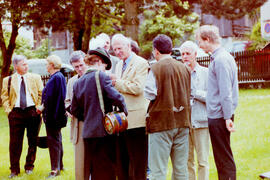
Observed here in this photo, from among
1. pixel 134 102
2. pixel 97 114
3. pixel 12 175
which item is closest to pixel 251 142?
pixel 134 102

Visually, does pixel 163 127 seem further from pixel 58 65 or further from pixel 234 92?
pixel 58 65

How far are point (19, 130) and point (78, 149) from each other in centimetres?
272

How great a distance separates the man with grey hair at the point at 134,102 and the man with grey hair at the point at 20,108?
2.62 meters

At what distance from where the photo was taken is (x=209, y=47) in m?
4.38

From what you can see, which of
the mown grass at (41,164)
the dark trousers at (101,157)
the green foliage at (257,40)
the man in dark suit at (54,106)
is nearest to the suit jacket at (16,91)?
the man in dark suit at (54,106)

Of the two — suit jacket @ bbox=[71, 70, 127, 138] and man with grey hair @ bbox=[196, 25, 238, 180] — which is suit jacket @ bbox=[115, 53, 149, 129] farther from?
man with grey hair @ bbox=[196, 25, 238, 180]

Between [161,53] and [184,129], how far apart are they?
905mm

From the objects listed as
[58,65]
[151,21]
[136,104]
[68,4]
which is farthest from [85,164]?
[151,21]

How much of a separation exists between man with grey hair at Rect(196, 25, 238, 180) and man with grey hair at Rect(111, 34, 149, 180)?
3.24ft

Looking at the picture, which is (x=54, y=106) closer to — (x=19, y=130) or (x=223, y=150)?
(x=19, y=130)

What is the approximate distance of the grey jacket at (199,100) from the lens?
495 cm

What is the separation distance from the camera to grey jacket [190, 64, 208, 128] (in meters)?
4.95

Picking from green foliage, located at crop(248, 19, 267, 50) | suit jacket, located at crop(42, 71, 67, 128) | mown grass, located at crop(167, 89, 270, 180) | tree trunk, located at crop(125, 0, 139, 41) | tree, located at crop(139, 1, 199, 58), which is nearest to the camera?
mown grass, located at crop(167, 89, 270, 180)

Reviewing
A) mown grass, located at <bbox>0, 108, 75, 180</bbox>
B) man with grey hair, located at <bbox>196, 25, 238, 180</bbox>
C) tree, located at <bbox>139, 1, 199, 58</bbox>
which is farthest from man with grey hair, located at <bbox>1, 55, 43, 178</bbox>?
tree, located at <bbox>139, 1, 199, 58</bbox>
